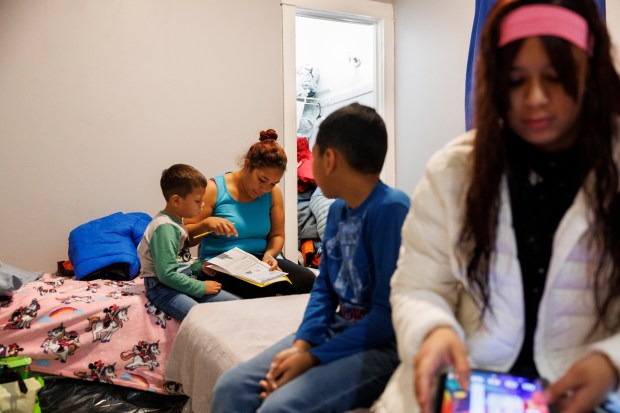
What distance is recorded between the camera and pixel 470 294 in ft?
2.47

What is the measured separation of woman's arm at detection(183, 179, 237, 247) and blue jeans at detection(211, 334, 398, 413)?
107 cm

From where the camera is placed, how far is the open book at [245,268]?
6.11 feet

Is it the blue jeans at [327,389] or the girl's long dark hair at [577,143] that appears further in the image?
the blue jeans at [327,389]

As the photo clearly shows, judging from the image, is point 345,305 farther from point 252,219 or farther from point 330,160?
point 252,219

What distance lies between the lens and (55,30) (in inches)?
102

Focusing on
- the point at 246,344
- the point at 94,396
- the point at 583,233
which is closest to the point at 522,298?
the point at 583,233

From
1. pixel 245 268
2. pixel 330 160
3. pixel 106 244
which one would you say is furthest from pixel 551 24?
pixel 106 244

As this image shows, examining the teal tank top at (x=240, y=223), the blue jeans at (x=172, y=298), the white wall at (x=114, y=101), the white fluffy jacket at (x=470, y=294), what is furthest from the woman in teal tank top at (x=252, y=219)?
the white fluffy jacket at (x=470, y=294)

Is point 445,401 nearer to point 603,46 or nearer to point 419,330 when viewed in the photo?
point 419,330

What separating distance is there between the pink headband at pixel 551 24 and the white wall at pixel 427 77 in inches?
92.8

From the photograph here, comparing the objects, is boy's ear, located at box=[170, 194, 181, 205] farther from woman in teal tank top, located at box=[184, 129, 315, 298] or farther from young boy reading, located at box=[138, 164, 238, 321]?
woman in teal tank top, located at box=[184, 129, 315, 298]

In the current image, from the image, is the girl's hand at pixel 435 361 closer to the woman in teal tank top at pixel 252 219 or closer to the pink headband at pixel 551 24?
the pink headband at pixel 551 24

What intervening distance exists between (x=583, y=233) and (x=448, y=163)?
7.8 inches

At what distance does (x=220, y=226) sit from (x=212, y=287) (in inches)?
9.6
